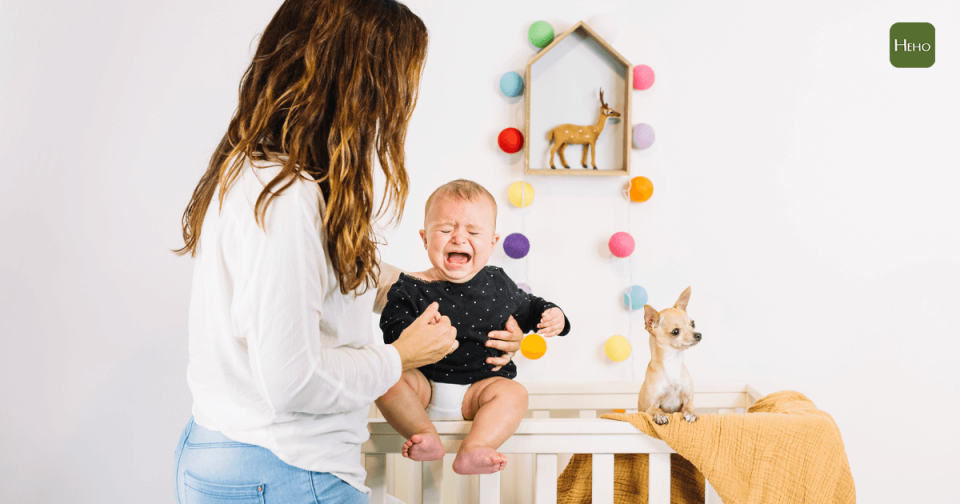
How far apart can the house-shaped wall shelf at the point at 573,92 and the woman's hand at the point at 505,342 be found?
1.74ft

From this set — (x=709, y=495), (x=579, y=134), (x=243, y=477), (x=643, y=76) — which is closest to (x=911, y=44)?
(x=643, y=76)

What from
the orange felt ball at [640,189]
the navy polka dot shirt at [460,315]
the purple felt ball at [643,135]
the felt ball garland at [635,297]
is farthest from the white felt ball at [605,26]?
the navy polka dot shirt at [460,315]

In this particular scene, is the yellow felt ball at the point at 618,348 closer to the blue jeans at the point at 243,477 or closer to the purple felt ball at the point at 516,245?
the purple felt ball at the point at 516,245

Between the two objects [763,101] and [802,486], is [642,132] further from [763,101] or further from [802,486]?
[802,486]

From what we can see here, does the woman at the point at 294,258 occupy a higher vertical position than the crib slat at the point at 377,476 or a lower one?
higher

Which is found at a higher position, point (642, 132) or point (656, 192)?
point (642, 132)

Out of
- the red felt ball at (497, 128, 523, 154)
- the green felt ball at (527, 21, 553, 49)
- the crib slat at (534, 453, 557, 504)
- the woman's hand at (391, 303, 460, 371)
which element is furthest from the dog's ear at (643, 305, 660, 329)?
the green felt ball at (527, 21, 553, 49)

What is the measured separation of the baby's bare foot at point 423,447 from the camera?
1.03 metres

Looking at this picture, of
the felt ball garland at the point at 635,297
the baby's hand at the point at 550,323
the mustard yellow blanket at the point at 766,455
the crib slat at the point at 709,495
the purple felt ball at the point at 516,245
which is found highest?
the purple felt ball at the point at 516,245

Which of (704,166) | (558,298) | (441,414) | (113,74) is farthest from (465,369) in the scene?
(113,74)

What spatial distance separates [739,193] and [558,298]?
0.59 meters

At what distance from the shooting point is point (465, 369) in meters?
1.24

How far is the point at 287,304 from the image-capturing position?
664mm

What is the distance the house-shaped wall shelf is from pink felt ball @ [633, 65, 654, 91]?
0.03 metres
